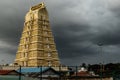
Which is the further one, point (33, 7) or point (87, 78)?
point (33, 7)

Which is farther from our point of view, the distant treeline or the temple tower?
the temple tower

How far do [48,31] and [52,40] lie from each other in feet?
10.5

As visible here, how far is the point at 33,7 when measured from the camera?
10738 centimetres

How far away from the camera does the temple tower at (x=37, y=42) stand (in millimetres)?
95062

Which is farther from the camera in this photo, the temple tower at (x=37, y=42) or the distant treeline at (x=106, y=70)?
the temple tower at (x=37, y=42)

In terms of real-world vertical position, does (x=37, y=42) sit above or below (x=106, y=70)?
above

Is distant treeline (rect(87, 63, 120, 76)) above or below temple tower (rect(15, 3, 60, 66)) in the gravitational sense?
below

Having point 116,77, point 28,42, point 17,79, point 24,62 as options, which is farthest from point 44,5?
point 17,79

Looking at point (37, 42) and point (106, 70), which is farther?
point (37, 42)

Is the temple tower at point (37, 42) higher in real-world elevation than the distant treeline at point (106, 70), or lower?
higher

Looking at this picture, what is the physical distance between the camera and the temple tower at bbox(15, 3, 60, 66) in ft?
312

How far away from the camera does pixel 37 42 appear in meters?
95.7

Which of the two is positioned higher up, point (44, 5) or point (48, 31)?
point (44, 5)

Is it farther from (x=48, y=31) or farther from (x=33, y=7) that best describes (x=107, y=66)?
(x=33, y=7)
